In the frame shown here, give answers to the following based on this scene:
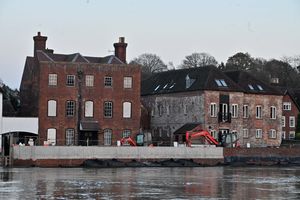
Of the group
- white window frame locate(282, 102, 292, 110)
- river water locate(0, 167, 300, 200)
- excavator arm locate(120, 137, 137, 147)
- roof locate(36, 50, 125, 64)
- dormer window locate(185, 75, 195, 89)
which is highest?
roof locate(36, 50, 125, 64)

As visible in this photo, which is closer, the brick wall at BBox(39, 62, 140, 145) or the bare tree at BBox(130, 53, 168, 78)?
the brick wall at BBox(39, 62, 140, 145)

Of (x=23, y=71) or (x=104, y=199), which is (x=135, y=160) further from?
(x=104, y=199)

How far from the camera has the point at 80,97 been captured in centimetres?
6575

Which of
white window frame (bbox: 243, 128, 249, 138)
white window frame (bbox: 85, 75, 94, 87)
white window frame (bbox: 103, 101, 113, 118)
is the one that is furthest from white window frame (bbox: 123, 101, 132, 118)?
white window frame (bbox: 243, 128, 249, 138)

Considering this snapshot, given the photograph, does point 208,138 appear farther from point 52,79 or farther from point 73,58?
point 52,79

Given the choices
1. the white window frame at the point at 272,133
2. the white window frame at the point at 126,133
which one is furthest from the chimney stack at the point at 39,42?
the white window frame at the point at 272,133

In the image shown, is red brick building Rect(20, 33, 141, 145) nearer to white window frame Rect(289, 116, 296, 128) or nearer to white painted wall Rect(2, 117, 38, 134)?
white painted wall Rect(2, 117, 38, 134)

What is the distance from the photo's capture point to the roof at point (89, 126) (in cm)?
6486

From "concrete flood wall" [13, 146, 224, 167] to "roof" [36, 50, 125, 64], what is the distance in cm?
1208

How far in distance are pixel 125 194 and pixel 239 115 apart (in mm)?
43837

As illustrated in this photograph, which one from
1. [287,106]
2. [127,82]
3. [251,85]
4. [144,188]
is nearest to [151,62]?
[287,106]

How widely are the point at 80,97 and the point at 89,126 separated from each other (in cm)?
287

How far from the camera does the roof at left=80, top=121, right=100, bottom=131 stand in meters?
64.9

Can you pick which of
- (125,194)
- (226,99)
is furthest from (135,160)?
(125,194)
